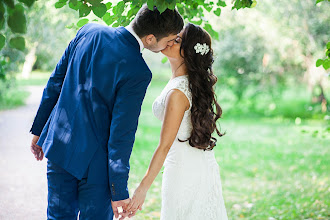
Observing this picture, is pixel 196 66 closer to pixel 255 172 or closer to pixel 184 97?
pixel 184 97

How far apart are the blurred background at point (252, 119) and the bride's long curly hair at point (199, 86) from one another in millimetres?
2543

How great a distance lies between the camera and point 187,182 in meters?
3.45

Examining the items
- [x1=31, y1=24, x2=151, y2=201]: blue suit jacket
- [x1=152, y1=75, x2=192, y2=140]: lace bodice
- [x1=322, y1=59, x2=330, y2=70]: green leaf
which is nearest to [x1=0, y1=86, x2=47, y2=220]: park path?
[x1=152, y1=75, x2=192, y2=140]: lace bodice

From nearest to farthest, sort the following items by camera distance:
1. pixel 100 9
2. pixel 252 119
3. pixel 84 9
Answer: pixel 100 9, pixel 84 9, pixel 252 119

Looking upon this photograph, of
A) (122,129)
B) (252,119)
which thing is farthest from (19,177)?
(252,119)

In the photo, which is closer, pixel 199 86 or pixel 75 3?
pixel 75 3

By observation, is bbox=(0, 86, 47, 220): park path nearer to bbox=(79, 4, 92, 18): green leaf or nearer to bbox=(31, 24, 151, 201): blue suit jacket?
bbox=(31, 24, 151, 201): blue suit jacket

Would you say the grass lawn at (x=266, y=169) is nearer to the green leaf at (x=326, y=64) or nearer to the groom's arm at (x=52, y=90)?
the green leaf at (x=326, y=64)

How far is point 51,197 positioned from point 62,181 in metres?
0.15

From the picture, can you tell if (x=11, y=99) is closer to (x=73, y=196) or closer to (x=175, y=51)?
(x=175, y=51)

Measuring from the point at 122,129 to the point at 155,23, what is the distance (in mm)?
709

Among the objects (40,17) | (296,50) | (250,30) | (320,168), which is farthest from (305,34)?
(40,17)

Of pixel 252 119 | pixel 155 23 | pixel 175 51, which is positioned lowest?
pixel 252 119

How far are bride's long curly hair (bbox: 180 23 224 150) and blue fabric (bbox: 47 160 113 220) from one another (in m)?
0.90
